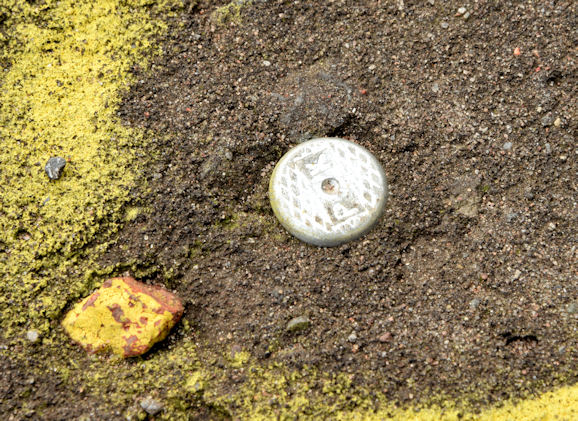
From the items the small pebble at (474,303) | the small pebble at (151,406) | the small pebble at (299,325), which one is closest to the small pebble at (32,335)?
the small pebble at (151,406)

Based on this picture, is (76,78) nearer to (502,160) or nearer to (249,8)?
(249,8)

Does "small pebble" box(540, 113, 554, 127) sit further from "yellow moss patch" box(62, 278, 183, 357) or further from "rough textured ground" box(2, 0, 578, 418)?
"yellow moss patch" box(62, 278, 183, 357)

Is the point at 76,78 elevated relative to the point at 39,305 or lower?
elevated

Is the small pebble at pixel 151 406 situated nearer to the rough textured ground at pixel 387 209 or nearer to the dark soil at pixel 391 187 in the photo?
the rough textured ground at pixel 387 209

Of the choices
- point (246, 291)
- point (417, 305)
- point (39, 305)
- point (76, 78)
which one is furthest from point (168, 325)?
point (76, 78)

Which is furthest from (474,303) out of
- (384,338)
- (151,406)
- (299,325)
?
(151,406)

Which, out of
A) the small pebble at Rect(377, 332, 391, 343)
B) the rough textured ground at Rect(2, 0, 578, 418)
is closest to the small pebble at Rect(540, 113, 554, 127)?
the rough textured ground at Rect(2, 0, 578, 418)

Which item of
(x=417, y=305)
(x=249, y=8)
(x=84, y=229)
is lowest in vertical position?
(x=417, y=305)
